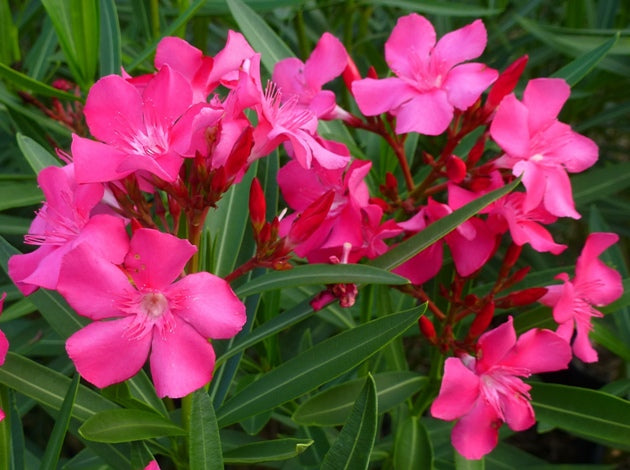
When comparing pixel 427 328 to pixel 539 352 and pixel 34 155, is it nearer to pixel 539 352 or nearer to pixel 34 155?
pixel 539 352

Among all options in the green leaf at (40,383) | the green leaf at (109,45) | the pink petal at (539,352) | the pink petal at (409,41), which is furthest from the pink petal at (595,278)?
the green leaf at (109,45)

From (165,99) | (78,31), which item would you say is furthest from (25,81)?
(165,99)

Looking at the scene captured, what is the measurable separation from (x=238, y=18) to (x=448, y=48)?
33 centimetres

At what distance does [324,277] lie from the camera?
2.72 ft

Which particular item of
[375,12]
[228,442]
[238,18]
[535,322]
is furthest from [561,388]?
[375,12]

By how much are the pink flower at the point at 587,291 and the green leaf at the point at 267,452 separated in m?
0.41

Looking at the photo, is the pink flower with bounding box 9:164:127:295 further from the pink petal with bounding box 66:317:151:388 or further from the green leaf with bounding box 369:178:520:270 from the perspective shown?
→ the green leaf with bounding box 369:178:520:270

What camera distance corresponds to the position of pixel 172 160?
2.50 feet

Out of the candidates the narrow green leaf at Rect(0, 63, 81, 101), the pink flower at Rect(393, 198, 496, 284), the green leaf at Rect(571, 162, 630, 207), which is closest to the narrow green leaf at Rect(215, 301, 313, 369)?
the pink flower at Rect(393, 198, 496, 284)

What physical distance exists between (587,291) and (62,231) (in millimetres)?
705

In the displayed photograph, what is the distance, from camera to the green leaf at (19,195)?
1205 millimetres

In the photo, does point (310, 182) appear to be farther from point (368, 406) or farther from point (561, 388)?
point (561, 388)

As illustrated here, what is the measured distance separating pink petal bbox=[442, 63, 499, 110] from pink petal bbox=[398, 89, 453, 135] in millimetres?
12

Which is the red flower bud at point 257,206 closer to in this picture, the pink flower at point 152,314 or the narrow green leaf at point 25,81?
the pink flower at point 152,314
